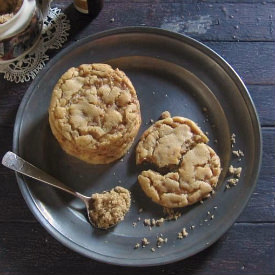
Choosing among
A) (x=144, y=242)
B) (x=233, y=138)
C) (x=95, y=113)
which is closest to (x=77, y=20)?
(x=95, y=113)

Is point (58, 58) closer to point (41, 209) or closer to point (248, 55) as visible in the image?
point (41, 209)

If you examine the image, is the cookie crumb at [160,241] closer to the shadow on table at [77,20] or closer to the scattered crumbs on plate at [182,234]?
the scattered crumbs on plate at [182,234]

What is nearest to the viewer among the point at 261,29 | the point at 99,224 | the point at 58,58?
the point at 99,224

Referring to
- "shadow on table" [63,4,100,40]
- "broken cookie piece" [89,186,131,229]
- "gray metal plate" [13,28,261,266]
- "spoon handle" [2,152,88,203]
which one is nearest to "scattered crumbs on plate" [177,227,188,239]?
"gray metal plate" [13,28,261,266]

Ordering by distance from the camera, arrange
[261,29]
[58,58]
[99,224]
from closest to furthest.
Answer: [99,224]
[58,58]
[261,29]

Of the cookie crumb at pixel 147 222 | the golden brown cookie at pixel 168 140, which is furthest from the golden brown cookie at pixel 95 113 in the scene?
the cookie crumb at pixel 147 222

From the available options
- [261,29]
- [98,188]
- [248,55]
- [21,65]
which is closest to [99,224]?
[98,188]

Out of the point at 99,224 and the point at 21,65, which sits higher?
the point at 21,65
